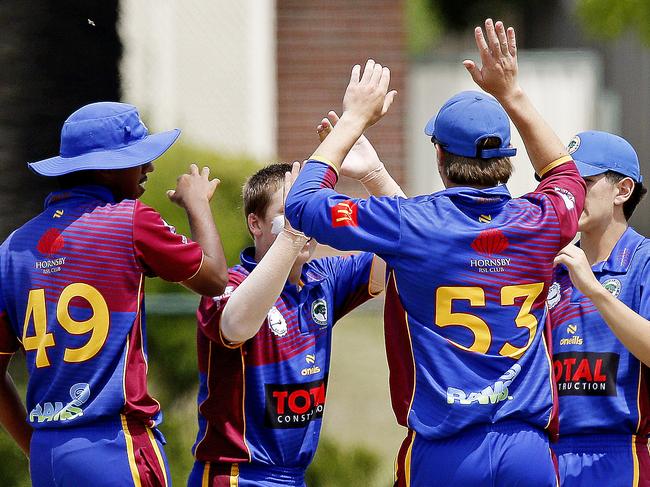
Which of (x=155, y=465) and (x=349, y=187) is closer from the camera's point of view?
(x=155, y=465)

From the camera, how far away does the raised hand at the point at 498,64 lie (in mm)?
3537

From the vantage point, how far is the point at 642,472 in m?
3.94

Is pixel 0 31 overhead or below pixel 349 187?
overhead

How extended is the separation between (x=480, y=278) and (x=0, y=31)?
3814 mm

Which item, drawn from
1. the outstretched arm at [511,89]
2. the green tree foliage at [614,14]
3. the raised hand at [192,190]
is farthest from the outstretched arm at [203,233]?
the green tree foliage at [614,14]

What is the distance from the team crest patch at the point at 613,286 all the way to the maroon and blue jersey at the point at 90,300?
4.78 feet

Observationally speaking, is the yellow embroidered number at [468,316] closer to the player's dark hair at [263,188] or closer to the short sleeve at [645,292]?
the short sleeve at [645,292]

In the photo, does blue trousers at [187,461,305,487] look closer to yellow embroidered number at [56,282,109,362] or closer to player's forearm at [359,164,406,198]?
yellow embroidered number at [56,282,109,362]

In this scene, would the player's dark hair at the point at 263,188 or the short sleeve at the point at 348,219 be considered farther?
the player's dark hair at the point at 263,188

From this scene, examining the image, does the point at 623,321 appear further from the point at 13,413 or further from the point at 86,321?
the point at 13,413

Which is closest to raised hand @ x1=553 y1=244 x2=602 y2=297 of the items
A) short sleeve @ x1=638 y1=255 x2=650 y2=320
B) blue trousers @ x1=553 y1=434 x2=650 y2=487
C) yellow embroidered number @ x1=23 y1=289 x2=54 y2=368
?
short sleeve @ x1=638 y1=255 x2=650 y2=320

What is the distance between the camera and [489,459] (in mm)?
3453

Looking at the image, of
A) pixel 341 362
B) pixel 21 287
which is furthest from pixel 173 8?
pixel 21 287

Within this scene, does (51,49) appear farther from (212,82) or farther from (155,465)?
(212,82)
